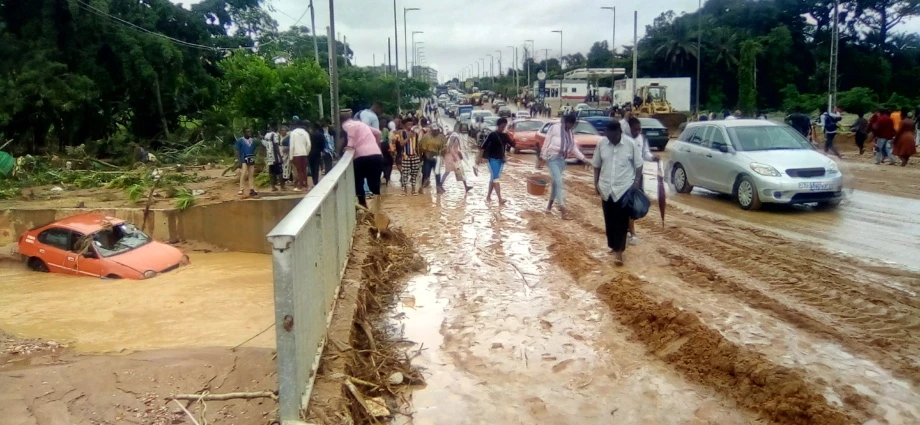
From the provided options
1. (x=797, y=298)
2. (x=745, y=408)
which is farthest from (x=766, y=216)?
(x=745, y=408)

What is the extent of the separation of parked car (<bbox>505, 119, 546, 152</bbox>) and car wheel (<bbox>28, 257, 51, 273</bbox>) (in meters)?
16.3

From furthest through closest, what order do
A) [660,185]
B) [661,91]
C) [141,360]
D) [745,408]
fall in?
[661,91] → [660,185] → [141,360] → [745,408]

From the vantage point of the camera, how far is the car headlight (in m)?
12.4

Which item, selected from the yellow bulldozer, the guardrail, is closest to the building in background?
the yellow bulldozer

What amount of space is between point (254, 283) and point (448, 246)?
623 cm

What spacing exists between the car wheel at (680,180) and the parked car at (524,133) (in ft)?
41.7

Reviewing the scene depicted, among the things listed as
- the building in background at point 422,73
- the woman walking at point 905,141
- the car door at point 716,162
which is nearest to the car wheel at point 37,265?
the car door at point 716,162

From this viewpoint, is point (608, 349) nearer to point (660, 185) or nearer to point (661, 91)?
point (660, 185)

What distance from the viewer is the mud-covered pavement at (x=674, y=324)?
4.89 meters

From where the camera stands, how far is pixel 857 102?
4228 centimetres

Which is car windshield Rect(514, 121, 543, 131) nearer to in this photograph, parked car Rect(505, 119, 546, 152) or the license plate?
parked car Rect(505, 119, 546, 152)

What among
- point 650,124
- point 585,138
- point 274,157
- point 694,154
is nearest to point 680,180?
point 694,154

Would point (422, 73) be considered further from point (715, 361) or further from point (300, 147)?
point (715, 361)

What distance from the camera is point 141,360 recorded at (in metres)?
5.81
